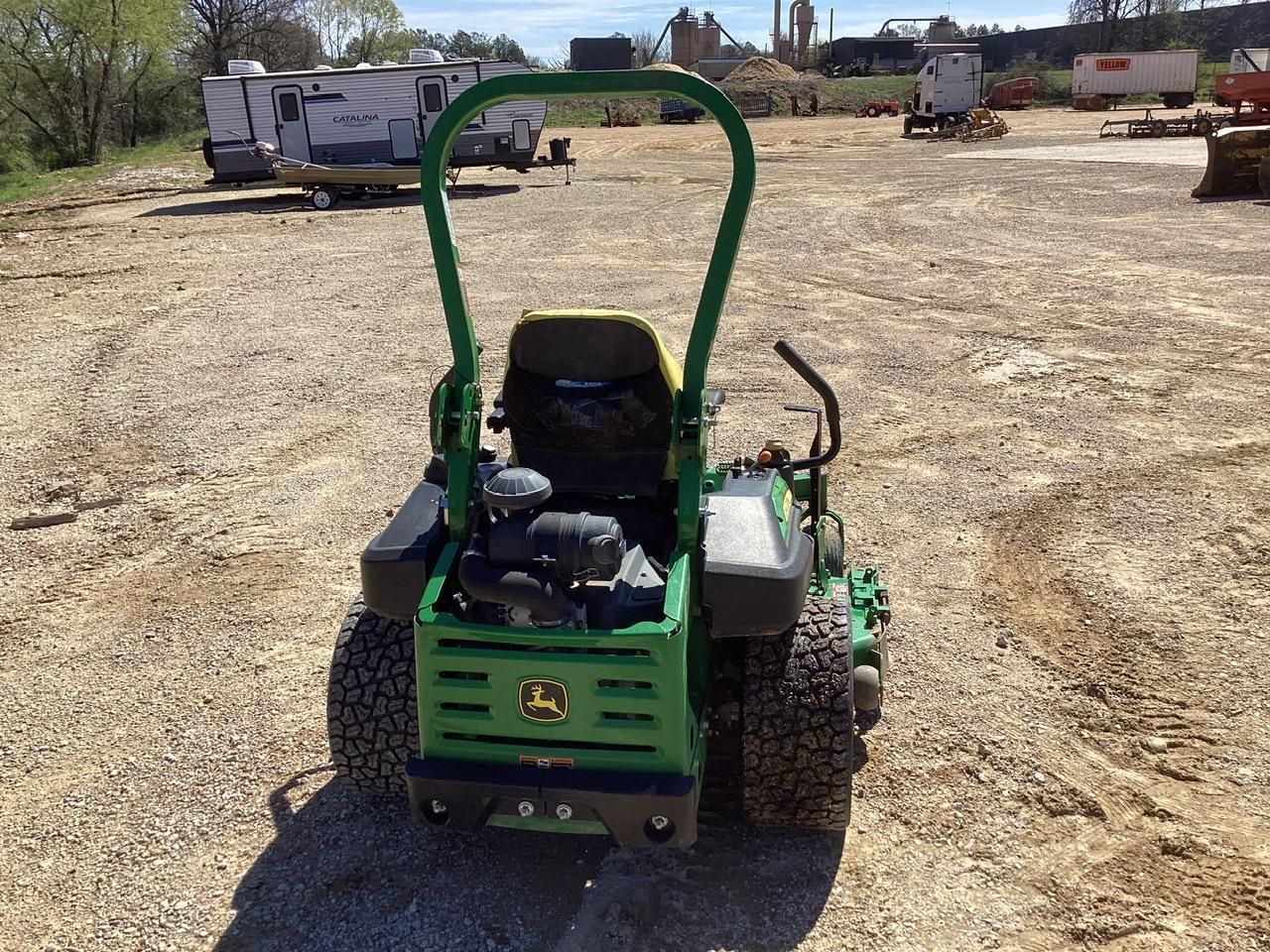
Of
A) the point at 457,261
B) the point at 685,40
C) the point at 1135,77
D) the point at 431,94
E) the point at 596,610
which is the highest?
the point at 685,40

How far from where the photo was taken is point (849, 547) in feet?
19.7

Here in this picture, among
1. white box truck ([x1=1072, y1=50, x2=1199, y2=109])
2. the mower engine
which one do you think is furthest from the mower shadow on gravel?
white box truck ([x1=1072, y1=50, x2=1199, y2=109])

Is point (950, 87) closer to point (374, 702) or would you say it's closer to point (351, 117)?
point (351, 117)

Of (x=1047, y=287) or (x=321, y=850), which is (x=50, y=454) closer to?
(x=321, y=850)

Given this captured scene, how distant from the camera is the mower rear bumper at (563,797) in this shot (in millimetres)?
2941

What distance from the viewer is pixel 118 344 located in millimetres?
11016

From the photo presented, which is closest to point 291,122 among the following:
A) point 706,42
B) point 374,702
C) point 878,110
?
point 374,702

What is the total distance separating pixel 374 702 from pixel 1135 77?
1919 inches

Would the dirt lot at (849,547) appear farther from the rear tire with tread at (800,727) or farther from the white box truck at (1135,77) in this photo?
the white box truck at (1135,77)

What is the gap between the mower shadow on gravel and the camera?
3242 mm

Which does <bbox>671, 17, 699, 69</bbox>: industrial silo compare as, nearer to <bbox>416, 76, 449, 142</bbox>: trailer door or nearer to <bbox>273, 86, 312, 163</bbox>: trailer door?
<bbox>416, 76, 449, 142</bbox>: trailer door

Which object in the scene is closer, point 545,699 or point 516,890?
point 545,699

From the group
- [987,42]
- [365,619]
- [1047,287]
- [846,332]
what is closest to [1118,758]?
[365,619]

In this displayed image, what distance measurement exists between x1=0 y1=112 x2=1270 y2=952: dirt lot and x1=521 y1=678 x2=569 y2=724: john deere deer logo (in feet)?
2.54
